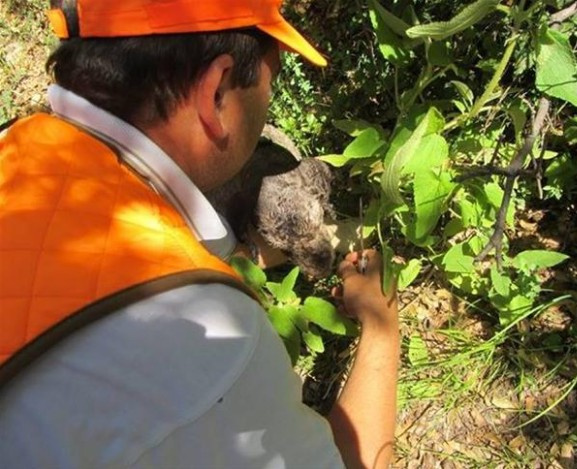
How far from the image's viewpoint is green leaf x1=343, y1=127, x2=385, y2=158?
2371 mm

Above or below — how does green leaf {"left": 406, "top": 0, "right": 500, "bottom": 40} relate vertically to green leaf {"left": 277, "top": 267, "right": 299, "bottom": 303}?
above

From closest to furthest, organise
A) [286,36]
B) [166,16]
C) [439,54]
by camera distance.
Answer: [166,16] < [286,36] < [439,54]

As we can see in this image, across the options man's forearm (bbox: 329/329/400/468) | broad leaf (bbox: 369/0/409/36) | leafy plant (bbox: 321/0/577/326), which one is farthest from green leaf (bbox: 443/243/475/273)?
broad leaf (bbox: 369/0/409/36)

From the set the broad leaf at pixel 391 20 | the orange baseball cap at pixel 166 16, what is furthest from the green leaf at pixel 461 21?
the orange baseball cap at pixel 166 16

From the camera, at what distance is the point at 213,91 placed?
150cm

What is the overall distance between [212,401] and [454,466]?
5.90 feet

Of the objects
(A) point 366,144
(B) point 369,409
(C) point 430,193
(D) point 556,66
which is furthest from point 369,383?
(D) point 556,66

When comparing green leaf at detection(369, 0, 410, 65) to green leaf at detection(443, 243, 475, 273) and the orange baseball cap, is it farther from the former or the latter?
the orange baseball cap

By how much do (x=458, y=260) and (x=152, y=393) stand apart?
1.62 meters

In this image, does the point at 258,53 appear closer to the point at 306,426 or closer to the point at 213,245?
the point at 213,245

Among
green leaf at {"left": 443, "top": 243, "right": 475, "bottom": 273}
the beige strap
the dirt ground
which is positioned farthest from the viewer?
the dirt ground

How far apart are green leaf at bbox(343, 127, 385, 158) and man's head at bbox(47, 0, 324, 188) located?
2.70 ft

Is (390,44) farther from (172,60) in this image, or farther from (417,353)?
(417,353)

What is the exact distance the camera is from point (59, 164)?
4.50 ft
